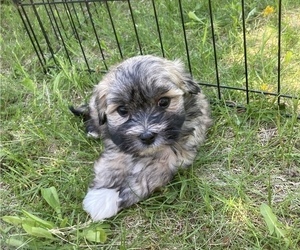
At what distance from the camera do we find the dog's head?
1624mm

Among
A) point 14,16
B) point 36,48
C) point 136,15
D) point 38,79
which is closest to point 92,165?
point 38,79

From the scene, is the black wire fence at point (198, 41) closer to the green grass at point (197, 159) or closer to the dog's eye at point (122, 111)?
the green grass at point (197, 159)

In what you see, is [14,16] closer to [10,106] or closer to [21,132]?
[10,106]

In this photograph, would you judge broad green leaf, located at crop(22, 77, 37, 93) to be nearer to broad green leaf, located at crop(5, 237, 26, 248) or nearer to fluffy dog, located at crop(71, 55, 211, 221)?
fluffy dog, located at crop(71, 55, 211, 221)

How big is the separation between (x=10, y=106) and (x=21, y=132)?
29cm

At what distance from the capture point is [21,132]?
90.5 inches

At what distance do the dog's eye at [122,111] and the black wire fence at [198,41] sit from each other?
2.01 ft

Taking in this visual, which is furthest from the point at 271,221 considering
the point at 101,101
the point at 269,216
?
the point at 101,101

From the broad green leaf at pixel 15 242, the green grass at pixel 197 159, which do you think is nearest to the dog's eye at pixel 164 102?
the green grass at pixel 197 159

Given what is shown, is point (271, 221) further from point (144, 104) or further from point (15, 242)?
point (15, 242)

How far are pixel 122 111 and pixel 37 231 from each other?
21.6 inches

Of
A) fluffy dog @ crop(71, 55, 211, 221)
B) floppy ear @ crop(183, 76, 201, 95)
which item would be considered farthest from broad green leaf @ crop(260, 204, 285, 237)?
floppy ear @ crop(183, 76, 201, 95)

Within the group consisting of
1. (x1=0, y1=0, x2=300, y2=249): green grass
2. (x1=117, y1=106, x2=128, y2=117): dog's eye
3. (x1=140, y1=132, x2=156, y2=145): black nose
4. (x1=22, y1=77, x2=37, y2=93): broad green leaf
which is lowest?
(x1=0, y1=0, x2=300, y2=249): green grass

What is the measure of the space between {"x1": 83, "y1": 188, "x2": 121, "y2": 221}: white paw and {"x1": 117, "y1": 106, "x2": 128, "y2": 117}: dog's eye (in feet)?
1.09
